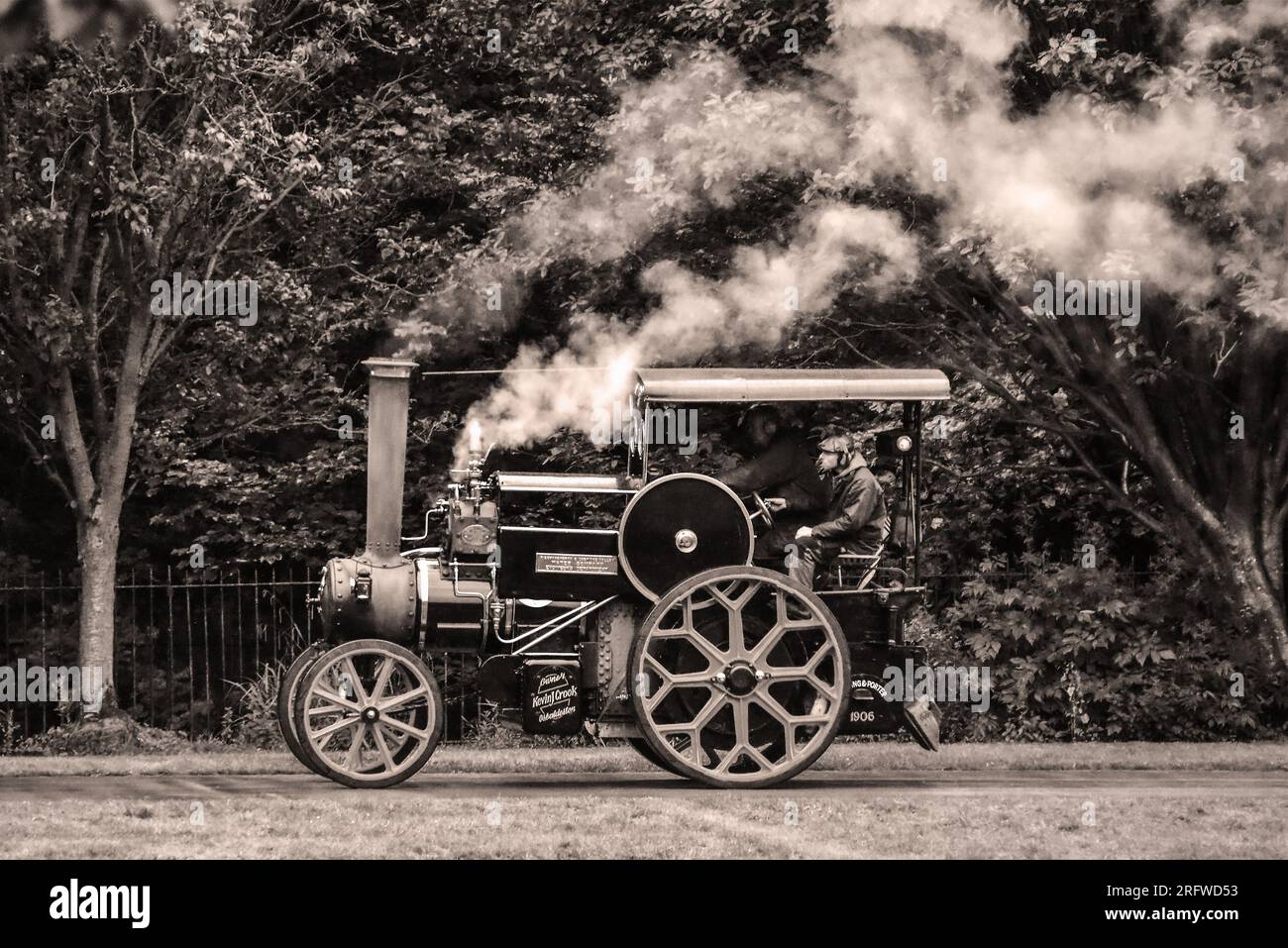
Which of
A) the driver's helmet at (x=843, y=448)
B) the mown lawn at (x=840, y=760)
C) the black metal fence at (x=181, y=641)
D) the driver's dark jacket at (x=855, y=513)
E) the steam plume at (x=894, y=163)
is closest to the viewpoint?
the driver's dark jacket at (x=855, y=513)

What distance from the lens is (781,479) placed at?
9820 mm

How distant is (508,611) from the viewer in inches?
373

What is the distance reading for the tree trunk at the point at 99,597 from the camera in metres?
13.9

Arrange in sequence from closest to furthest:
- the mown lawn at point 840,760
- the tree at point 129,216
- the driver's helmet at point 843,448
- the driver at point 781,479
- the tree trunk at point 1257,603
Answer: the driver's helmet at point 843,448
the driver at point 781,479
the mown lawn at point 840,760
the tree at point 129,216
the tree trunk at point 1257,603

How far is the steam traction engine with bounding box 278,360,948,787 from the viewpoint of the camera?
9.14 meters

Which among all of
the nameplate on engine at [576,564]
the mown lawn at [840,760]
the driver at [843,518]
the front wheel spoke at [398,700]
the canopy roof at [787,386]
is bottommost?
the mown lawn at [840,760]

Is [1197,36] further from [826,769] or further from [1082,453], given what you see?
[826,769]

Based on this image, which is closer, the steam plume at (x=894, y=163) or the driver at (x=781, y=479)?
the driver at (x=781, y=479)

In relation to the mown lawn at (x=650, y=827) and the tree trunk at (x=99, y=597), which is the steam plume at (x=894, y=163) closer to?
the mown lawn at (x=650, y=827)

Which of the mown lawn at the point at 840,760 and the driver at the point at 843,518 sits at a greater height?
the driver at the point at 843,518

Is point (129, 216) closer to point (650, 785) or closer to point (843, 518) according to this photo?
point (650, 785)

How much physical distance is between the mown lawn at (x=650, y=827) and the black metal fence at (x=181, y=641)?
6523 mm

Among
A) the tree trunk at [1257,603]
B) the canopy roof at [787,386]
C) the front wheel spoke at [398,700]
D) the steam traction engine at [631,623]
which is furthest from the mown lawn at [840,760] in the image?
the canopy roof at [787,386]

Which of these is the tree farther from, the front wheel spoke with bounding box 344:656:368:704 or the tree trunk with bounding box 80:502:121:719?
the front wheel spoke with bounding box 344:656:368:704
